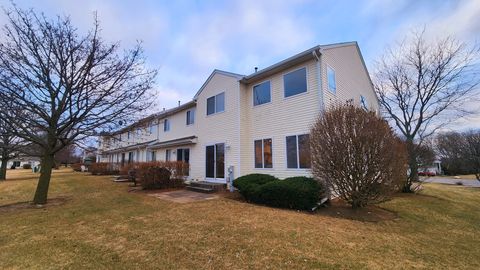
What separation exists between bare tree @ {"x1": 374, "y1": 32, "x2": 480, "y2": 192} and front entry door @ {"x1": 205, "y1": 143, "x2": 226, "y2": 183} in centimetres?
1338

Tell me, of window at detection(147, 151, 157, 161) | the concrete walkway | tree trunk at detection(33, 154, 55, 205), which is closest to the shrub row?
the concrete walkway

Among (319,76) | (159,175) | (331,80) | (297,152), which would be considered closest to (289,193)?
(297,152)

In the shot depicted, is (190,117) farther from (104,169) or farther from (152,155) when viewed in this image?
(104,169)

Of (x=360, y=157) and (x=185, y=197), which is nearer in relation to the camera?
(x=360, y=157)

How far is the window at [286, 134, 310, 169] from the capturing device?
1030cm

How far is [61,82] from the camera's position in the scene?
380 inches

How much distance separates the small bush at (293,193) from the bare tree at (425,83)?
40.9 feet

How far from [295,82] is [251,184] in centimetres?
534

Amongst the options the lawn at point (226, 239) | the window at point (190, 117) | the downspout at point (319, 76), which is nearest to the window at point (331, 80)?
the downspout at point (319, 76)

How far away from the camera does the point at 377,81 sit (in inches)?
840

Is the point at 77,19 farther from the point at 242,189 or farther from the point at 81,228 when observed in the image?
the point at 242,189

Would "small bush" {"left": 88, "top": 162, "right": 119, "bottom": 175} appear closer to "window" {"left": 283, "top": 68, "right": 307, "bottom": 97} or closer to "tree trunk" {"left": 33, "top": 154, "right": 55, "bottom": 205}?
"tree trunk" {"left": 33, "top": 154, "right": 55, "bottom": 205}

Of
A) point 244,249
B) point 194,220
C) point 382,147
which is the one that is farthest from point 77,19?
point 382,147

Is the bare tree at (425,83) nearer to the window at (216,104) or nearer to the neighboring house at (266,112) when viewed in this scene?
the neighboring house at (266,112)
